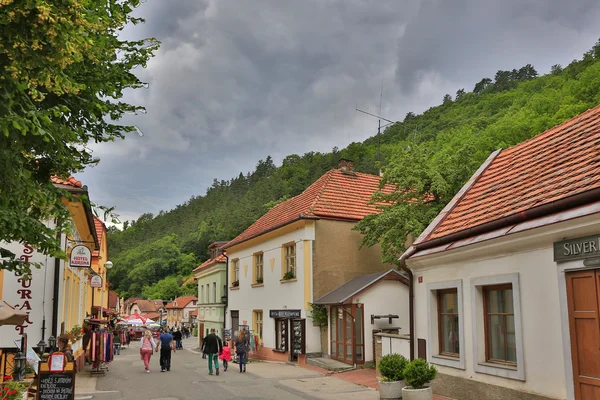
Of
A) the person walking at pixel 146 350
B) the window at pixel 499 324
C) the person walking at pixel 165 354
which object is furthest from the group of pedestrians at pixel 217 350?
the window at pixel 499 324

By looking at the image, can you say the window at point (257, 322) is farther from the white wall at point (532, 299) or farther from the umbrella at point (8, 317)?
the umbrella at point (8, 317)

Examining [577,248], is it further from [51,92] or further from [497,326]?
[51,92]

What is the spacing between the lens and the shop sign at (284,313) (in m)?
23.0

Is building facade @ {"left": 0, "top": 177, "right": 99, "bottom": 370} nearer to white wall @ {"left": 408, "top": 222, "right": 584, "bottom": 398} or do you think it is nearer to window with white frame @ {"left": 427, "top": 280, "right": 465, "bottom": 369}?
window with white frame @ {"left": 427, "top": 280, "right": 465, "bottom": 369}

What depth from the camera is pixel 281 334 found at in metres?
24.6

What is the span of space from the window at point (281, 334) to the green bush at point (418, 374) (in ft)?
45.1

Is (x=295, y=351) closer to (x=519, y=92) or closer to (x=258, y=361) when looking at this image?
(x=258, y=361)

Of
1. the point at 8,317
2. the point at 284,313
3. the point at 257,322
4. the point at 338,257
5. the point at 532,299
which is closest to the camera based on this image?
the point at 532,299

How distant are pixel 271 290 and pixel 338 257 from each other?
14.8 ft

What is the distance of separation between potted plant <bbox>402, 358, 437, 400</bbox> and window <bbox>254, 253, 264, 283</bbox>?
57.6 ft

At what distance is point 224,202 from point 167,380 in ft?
358

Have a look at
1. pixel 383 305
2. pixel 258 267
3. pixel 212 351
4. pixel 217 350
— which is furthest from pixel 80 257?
pixel 258 267

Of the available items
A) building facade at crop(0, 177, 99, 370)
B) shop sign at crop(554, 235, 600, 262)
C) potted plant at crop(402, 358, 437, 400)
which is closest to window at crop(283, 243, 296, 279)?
building facade at crop(0, 177, 99, 370)

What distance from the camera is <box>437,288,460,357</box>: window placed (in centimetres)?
1154
